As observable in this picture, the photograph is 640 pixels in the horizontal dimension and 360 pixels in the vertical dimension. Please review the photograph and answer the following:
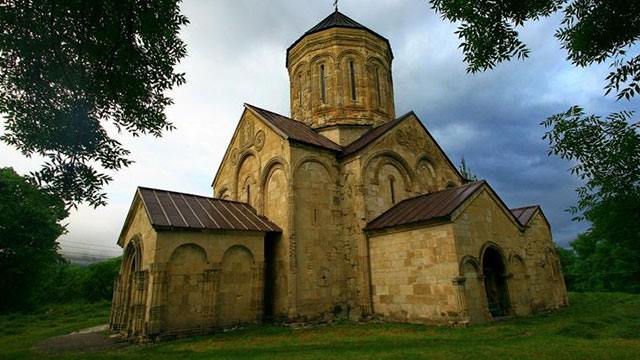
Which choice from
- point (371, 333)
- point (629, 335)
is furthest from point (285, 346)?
point (629, 335)

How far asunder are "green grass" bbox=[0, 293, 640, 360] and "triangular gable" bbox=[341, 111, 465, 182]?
687cm

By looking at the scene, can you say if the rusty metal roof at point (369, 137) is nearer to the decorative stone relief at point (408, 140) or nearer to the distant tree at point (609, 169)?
the decorative stone relief at point (408, 140)

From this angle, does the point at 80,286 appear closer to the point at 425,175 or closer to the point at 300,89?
the point at 300,89

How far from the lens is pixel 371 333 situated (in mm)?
10320

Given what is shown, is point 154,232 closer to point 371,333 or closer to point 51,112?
point 51,112

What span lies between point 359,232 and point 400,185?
338 cm

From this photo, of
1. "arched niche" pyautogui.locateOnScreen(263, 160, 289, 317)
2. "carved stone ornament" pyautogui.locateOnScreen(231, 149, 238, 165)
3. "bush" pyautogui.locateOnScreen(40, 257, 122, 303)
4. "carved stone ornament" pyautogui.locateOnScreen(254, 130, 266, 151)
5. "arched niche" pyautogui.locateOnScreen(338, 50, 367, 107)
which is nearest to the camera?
"arched niche" pyautogui.locateOnScreen(263, 160, 289, 317)

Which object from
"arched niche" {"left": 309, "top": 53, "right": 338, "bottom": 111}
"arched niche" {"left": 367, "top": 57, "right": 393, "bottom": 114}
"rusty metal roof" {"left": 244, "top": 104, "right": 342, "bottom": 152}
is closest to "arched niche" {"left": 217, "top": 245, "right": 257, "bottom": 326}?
"rusty metal roof" {"left": 244, "top": 104, "right": 342, "bottom": 152}

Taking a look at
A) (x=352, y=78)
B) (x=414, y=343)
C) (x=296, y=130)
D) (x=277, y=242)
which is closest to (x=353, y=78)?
(x=352, y=78)

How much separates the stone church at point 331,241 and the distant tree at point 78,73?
4671mm

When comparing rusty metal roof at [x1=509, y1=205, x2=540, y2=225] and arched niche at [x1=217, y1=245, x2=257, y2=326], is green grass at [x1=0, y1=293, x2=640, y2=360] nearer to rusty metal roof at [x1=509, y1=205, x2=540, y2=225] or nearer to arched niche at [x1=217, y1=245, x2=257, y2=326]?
arched niche at [x1=217, y1=245, x2=257, y2=326]

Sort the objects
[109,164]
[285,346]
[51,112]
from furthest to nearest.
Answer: [285,346], [109,164], [51,112]

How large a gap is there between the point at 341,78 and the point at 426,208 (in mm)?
8778

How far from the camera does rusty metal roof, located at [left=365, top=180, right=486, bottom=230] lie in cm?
1170
